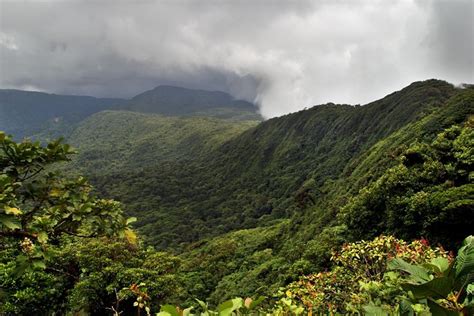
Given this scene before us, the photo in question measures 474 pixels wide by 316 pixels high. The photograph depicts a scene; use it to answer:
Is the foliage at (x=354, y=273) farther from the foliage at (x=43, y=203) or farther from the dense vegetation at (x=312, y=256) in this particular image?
the foliage at (x=43, y=203)

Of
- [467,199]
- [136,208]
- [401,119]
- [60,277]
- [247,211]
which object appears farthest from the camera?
[136,208]

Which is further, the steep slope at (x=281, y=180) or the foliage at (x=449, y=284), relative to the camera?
the steep slope at (x=281, y=180)

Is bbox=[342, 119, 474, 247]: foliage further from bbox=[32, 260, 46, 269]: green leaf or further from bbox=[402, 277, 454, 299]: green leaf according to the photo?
bbox=[32, 260, 46, 269]: green leaf

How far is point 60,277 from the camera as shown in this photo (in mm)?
20719

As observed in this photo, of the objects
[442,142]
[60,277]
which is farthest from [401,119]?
[60,277]

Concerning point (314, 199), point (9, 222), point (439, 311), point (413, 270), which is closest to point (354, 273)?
point (413, 270)

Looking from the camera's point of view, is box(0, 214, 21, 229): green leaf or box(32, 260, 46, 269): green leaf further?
box(32, 260, 46, 269): green leaf

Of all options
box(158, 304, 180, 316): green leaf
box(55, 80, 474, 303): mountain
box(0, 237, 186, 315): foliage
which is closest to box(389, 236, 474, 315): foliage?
box(158, 304, 180, 316): green leaf

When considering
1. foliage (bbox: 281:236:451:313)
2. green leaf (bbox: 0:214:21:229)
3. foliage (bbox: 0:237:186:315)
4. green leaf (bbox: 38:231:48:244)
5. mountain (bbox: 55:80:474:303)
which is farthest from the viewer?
mountain (bbox: 55:80:474:303)

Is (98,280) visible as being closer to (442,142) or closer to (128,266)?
(128,266)

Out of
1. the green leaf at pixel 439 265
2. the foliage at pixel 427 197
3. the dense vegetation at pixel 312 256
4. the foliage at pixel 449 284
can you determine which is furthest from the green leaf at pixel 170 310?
the foliage at pixel 427 197

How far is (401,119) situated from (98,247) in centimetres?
8907

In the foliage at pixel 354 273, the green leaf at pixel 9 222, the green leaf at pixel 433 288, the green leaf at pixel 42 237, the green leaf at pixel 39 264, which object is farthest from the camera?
the foliage at pixel 354 273

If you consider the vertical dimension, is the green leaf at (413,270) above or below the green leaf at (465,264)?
below
